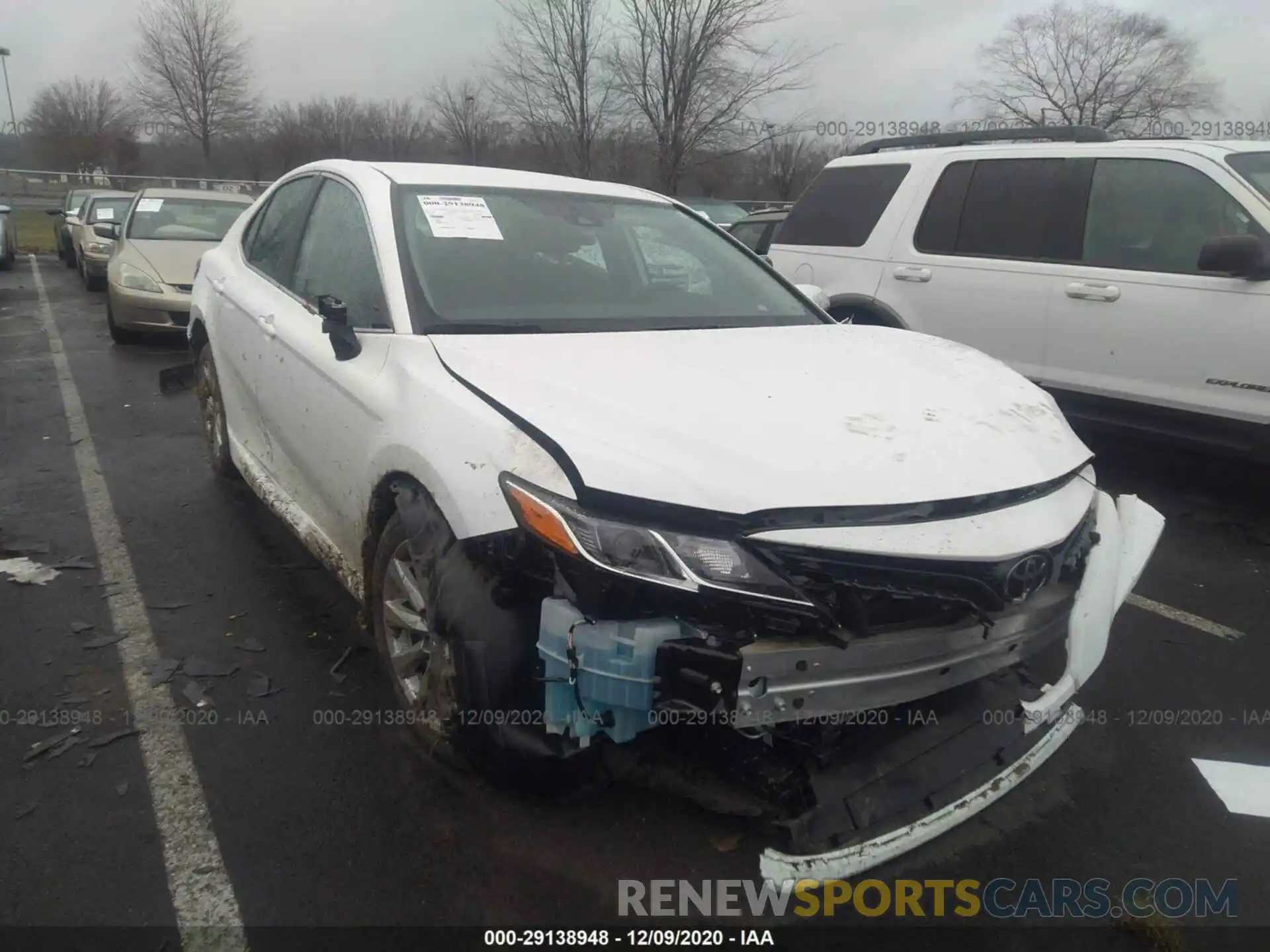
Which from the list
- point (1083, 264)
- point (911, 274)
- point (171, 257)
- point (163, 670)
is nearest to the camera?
point (163, 670)

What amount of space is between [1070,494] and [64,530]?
448 centimetres

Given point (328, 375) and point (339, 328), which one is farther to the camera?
point (328, 375)

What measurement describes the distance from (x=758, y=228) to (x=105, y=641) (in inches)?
368

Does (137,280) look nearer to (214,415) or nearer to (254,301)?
(214,415)

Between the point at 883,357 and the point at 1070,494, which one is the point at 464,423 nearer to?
the point at 883,357

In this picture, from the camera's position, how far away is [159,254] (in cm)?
1005

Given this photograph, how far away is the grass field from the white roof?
65.6 ft

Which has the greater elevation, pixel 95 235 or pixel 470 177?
pixel 470 177

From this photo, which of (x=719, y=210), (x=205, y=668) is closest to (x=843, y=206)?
(x=205, y=668)

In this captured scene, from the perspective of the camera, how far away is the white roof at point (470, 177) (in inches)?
143

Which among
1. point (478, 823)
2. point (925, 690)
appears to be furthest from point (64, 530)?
point (925, 690)

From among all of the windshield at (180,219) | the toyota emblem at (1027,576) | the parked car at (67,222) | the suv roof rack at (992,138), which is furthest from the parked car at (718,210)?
the toyota emblem at (1027,576)

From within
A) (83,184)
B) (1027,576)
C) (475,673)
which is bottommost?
(475,673)

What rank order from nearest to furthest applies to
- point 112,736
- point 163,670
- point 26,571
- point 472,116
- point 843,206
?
point 112,736
point 163,670
point 26,571
point 843,206
point 472,116
